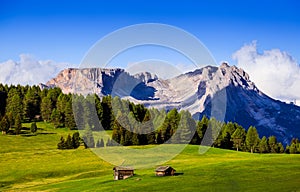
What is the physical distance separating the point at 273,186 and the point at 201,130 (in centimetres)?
8797

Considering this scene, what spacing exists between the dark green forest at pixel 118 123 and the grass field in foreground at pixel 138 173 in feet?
44.0

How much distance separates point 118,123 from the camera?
132 metres

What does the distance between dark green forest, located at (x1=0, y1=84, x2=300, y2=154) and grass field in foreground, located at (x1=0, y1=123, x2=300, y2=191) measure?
44.0 ft

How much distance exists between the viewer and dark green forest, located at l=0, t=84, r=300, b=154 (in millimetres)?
122250

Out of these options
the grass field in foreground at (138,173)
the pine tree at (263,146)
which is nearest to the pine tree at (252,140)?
the pine tree at (263,146)

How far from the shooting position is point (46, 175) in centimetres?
8175

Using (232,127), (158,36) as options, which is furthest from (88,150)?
(158,36)

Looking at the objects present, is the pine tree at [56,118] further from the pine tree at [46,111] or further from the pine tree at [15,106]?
the pine tree at [15,106]

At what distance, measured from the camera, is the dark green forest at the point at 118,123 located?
12225cm

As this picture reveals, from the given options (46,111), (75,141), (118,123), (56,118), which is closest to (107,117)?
(56,118)

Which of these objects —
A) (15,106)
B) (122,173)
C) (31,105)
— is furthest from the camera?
(31,105)

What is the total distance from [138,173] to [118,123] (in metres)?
56.9

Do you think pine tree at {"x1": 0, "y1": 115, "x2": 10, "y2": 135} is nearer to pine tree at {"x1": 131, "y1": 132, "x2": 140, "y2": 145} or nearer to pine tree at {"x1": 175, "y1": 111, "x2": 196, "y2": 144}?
pine tree at {"x1": 131, "y1": 132, "x2": 140, "y2": 145}

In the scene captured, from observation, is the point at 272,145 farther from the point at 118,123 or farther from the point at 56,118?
the point at 56,118
